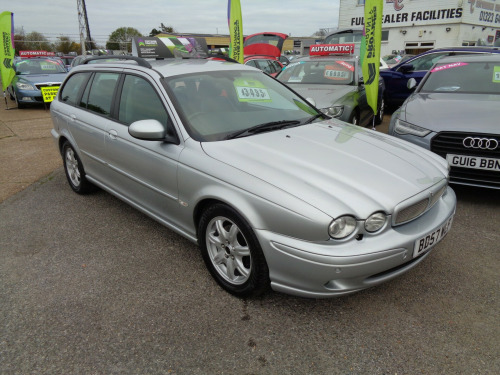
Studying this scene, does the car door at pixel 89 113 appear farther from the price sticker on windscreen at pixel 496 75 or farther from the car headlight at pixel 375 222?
the price sticker on windscreen at pixel 496 75

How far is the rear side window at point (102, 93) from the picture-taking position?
375 centimetres

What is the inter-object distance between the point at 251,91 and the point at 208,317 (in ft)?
6.54

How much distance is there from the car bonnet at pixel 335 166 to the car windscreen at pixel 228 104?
200 millimetres

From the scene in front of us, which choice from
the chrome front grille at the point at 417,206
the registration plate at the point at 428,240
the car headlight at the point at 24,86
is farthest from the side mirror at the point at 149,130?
the car headlight at the point at 24,86

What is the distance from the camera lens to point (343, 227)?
219 cm

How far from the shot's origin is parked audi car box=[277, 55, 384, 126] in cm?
602

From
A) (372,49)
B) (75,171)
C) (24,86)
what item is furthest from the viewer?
(24,86)

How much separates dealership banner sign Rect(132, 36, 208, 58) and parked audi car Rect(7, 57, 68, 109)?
7.66 meters

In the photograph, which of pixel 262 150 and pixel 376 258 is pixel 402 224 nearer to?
pixel 376 258

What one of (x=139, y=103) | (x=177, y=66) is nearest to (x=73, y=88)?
(x=139, y=103)

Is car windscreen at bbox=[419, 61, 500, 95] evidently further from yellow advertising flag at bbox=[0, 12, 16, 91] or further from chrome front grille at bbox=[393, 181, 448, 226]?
yellow advertising flag at bbox=[0, 12, 16, 91]

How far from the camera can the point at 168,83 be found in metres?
3.16

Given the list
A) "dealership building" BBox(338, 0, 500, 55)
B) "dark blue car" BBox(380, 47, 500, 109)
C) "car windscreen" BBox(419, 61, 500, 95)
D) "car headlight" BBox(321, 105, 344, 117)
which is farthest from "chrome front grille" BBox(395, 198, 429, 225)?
"dealership building" BBox(338, 0, 500, 55)

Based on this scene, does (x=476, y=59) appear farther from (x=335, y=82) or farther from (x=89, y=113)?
(x=89, y=113)
